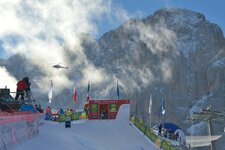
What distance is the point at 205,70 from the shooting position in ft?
606

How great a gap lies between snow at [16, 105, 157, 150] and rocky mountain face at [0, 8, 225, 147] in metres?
133

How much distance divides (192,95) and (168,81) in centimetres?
1282

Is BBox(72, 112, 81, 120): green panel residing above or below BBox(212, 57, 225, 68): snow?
below

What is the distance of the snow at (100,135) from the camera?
24.4 meters

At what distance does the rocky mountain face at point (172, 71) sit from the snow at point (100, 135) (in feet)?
437

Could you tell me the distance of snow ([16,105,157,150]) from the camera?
24.4m

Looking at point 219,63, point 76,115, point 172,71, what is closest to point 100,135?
point 76,115

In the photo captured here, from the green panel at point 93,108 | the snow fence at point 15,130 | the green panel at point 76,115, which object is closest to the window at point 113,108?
the green panel at point 93,108

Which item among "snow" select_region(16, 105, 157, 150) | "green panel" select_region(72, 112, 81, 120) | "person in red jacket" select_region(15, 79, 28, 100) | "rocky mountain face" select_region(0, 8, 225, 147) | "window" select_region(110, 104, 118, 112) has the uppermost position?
"rocky mountain face" select_region(0, 8, 225, 147)

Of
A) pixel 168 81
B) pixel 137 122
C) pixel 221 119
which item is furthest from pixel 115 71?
pixel 137 122

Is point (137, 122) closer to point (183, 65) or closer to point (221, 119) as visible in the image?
point (221, 119)

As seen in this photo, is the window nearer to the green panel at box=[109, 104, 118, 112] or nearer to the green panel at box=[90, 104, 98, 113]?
the green panel at box=[109, 104, 118, 112]

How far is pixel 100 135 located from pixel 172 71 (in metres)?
153

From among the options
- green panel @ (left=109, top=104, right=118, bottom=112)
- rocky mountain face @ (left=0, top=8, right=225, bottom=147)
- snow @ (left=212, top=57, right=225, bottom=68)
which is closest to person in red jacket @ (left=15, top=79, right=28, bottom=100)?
green panel @ (left=109, top=104, right=118, bottom=112)
